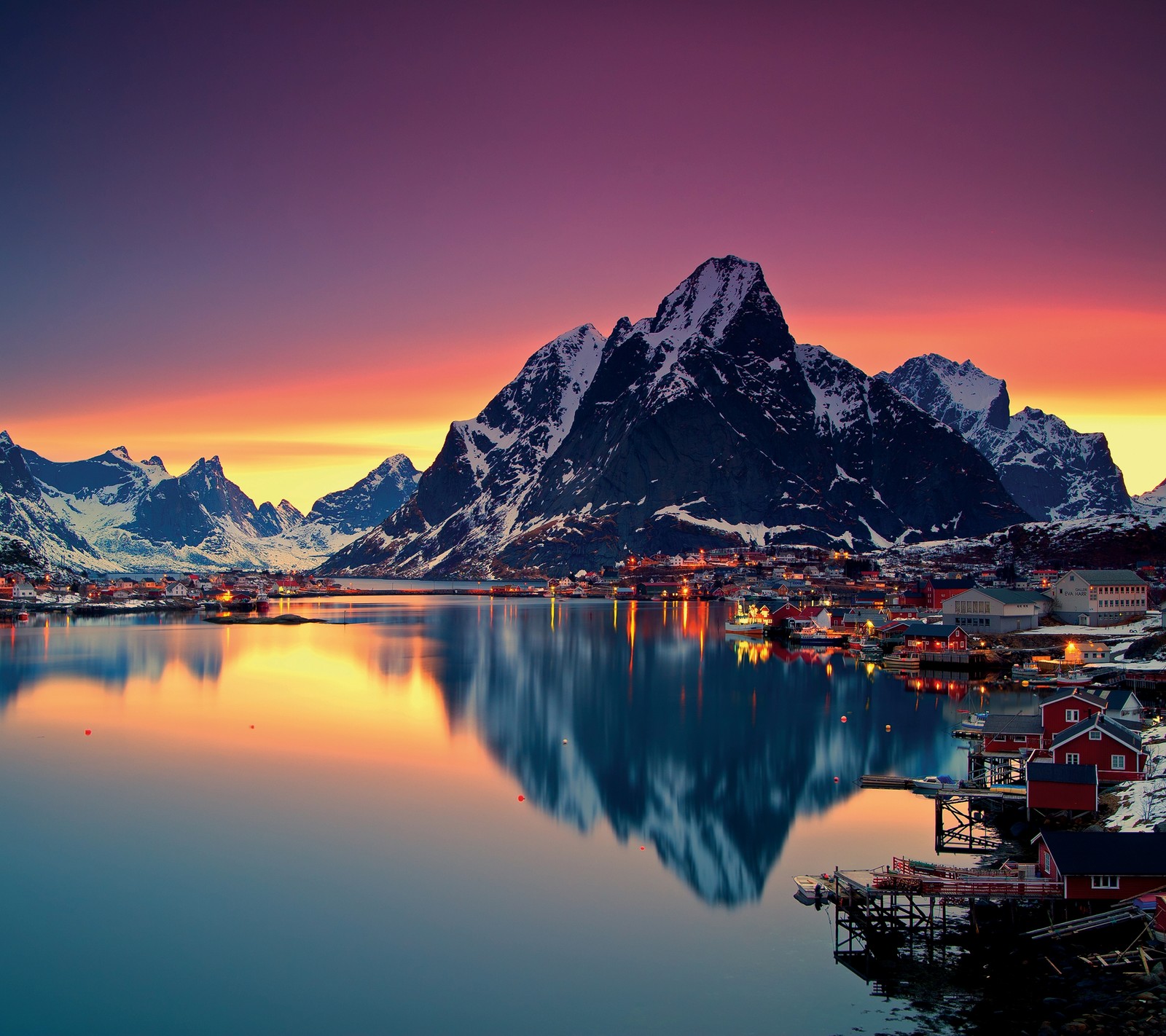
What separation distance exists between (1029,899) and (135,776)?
29.9 metres

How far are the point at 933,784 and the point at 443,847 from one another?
50.8ft

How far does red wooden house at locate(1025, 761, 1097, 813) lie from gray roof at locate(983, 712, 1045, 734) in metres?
6.67

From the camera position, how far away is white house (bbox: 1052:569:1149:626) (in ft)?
258

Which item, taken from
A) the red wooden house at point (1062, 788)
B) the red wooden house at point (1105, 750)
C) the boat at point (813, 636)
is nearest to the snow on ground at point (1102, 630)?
the boat at point (813, 636)

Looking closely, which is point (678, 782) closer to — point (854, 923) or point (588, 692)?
point (854, 923)

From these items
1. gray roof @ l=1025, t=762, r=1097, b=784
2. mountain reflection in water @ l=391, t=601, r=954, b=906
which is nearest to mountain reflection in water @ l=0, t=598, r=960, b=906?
mountain reflection in water @ l=391, t=601, r=954, b=906

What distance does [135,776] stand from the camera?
37594 mm

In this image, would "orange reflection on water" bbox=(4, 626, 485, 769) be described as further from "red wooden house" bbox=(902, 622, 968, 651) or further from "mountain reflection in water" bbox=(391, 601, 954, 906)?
"red wooden house" bbox=(902, 622, 968, 651)

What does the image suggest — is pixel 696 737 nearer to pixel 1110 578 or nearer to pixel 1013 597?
pixel 1013 597

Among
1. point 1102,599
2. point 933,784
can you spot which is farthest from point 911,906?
point 1102,599

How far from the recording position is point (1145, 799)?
2606cm

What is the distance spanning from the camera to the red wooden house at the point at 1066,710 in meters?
33.1

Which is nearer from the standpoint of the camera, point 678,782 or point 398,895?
point 398,895

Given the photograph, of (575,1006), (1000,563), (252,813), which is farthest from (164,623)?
(1000,563)
